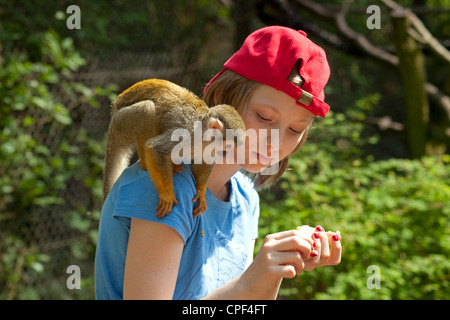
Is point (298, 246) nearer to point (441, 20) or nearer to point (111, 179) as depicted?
point (111, 179)

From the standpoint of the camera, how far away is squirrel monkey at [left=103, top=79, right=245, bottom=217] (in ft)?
4.17

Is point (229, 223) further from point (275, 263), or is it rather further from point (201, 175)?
point (275, 263)

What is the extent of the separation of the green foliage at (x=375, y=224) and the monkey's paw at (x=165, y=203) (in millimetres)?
1364

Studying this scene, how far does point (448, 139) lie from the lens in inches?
188

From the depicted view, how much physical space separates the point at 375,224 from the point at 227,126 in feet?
5.71

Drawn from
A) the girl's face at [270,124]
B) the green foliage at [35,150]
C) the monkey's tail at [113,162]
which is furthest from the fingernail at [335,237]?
the green foliage at [35,150]

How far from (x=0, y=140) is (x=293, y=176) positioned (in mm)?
1820

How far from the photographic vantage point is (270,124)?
1.25m

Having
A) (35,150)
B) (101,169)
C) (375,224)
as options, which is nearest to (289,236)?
(375,224)

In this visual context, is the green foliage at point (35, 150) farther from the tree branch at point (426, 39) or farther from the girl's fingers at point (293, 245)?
the tree branch at point (426, 39)

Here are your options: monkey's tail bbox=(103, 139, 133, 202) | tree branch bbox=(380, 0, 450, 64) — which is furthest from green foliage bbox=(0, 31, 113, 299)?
tree branch bbox=(380, 0, 450, 64)

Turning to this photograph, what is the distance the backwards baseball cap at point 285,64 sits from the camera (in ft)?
4.00

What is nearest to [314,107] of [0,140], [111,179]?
[111,179]

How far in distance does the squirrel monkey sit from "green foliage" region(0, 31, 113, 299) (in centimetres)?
134
